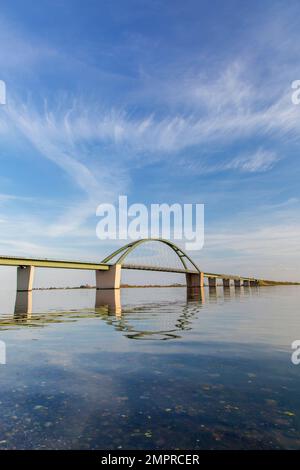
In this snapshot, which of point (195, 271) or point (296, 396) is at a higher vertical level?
point (195, 271)

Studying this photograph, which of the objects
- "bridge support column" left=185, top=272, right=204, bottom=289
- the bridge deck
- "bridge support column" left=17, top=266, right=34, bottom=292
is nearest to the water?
the bridge deck

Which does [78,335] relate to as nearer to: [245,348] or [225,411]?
[245,348]

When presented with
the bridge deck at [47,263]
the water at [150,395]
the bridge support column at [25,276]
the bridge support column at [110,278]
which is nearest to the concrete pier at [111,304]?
the water at [150,395]

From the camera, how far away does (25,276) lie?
93.5 metres

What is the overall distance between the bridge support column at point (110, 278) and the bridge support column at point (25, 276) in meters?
33.7

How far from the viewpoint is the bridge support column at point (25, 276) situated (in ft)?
305

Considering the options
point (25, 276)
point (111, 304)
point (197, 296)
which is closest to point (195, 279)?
point (197, 296)

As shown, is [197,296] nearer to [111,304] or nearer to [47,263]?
[111,304]

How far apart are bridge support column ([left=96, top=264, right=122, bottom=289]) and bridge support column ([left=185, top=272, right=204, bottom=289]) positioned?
5852 cm

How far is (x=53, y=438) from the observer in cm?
617
